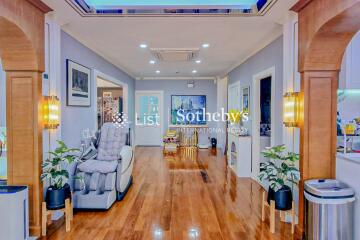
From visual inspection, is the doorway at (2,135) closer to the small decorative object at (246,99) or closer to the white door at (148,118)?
the small decorative object at (246,99)

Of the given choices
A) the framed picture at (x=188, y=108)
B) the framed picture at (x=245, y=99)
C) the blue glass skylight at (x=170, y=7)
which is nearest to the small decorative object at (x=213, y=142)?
the framed picture at (x=188, y=108)

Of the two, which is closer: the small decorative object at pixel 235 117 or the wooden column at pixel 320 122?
the wooden column at pixel 320 122

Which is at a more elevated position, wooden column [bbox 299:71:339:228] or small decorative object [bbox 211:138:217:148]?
wooden column [bbox 299:71:339:228]

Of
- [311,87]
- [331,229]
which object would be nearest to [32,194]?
[331,229]

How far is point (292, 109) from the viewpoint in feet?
9.62

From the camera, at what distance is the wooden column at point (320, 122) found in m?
2.71

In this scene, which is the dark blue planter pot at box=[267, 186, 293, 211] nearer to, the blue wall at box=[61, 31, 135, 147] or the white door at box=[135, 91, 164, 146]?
the blue wall at box=[61, 31, 135, 147]

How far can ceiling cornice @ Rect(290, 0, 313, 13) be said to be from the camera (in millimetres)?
2620

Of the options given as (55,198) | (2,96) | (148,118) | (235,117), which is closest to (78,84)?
(2,96)

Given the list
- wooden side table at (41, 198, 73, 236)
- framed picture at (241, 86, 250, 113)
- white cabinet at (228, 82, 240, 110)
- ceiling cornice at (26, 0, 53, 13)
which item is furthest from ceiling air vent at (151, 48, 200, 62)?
wooden side table at (41, 198, 73, 236)

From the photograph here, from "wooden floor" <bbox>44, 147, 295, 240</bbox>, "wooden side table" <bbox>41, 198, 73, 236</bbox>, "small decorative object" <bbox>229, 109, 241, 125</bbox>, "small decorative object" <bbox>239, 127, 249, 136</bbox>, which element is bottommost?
"wooden floor" <bbox>44, 147, 295, 240</bbox>

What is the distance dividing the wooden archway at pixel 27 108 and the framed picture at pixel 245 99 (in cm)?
384

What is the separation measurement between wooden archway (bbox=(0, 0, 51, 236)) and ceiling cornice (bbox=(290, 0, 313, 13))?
268cm

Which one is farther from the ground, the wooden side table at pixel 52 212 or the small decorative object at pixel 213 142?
the small decorative object at pixel 213 142
